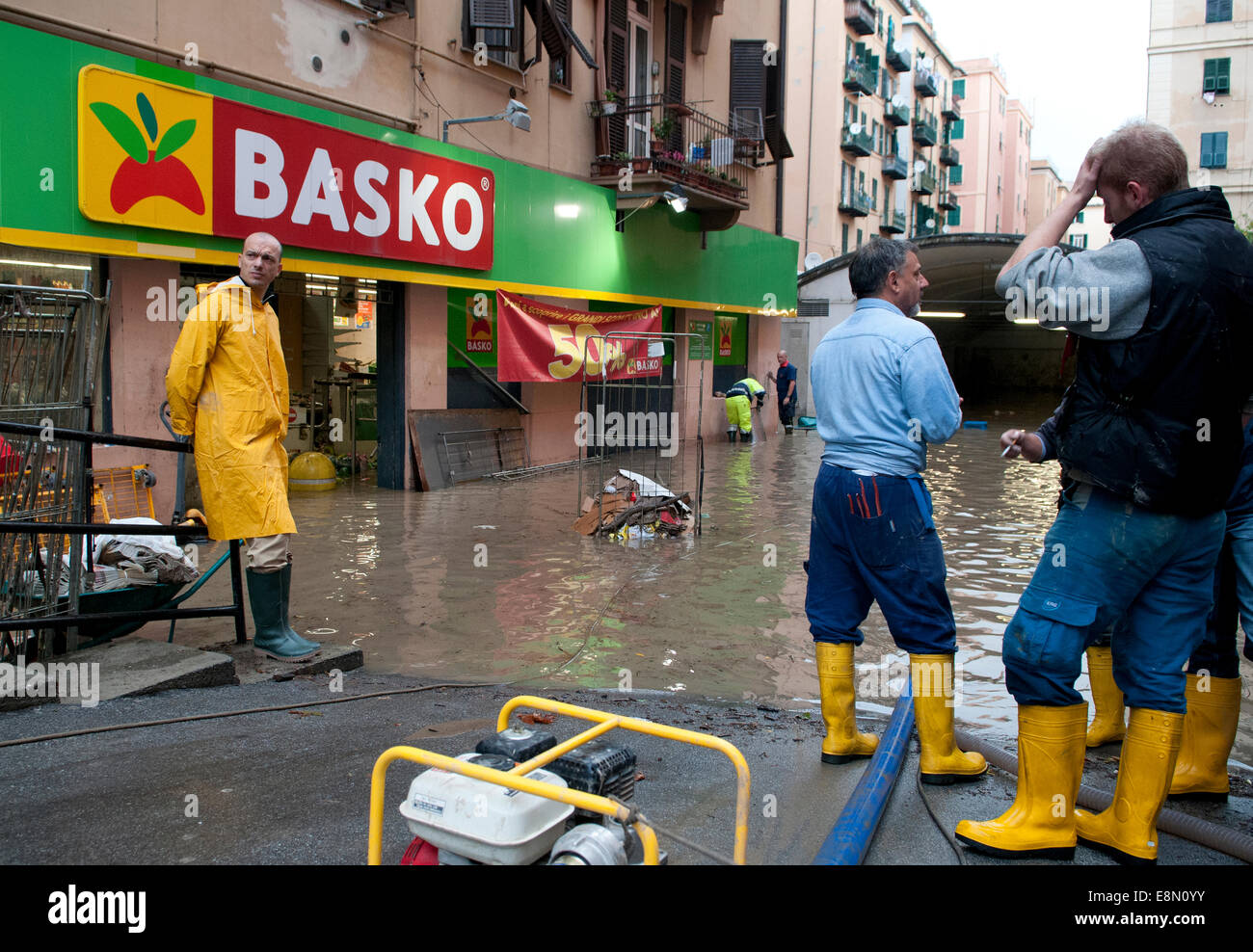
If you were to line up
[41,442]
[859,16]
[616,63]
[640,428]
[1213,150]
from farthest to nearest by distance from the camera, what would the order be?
[1213,150] → [859,16] → [616,63] → [640,428] → [41,442]

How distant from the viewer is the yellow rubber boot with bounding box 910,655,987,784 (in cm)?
347

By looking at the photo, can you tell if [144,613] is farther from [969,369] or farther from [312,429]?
[969,369]

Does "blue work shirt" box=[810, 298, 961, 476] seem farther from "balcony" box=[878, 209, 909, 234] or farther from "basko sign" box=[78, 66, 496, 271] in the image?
"balcony" box=[878, 209, 909, 234]

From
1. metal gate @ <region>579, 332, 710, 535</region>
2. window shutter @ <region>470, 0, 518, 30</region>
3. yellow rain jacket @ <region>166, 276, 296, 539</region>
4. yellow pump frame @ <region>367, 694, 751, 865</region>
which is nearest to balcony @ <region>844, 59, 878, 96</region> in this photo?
metal gate @ <region>579, 332, 710, 535</region>

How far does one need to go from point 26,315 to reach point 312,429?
33.1 feet

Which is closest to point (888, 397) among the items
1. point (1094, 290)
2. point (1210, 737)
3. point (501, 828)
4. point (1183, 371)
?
point (1094, 290)

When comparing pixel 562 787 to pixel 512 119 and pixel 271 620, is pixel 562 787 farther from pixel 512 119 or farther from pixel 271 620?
pixel 512 119

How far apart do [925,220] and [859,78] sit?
18980 millimetres

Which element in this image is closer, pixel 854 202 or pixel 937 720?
pixel 937 720

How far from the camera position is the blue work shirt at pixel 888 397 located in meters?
3.50

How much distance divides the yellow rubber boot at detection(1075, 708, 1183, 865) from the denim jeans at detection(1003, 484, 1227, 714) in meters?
0.05

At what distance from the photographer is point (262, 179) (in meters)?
10.1

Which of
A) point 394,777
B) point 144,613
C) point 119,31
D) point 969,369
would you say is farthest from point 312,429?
point 969,369
